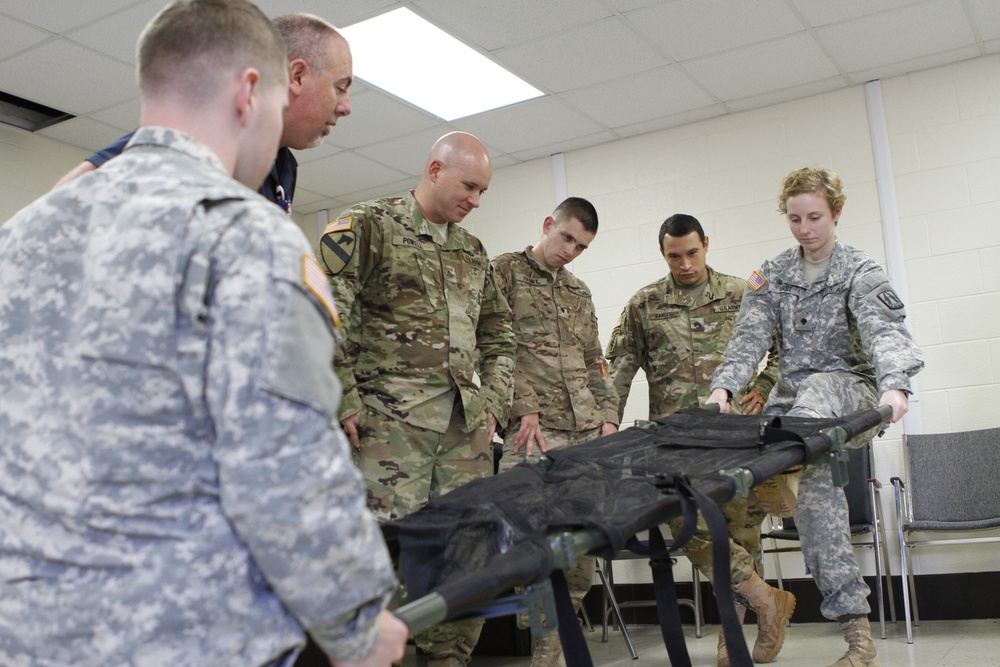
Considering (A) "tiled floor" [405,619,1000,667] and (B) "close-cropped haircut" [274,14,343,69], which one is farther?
(A) "tiled floor" [405,619,1000,667]

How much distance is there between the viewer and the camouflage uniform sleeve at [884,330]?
9.14 feet

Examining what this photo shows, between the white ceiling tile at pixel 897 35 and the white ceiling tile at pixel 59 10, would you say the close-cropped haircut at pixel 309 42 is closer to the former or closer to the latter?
the white ceiling tile at pixel 59 10

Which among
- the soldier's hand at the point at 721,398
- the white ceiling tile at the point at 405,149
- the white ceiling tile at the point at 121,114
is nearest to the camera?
the soldier's hand at the point at 721,398

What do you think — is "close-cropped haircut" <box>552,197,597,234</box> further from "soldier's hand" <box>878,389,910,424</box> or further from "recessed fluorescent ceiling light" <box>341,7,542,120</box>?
"soldier's hand" <box>878,389,910,424</box>

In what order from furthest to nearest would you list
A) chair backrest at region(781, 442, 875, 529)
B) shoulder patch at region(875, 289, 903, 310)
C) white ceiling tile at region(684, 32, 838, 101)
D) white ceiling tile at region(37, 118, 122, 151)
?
white ceiling tile at region(37, 118, 122, 151) → white ceiling tile at region(684, 32, 838, 101) → chair backrest at region(781, 442, 875, 529) → shoulder patch at region(875, 289, 903, 310)

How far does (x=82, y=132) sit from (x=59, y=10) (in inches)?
64.3

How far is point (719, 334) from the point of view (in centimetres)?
443

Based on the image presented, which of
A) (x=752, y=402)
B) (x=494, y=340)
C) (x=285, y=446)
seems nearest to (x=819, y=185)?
(x=752, y=402)

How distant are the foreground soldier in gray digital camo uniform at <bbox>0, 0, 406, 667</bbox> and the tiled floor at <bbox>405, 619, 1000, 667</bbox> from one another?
122 inches

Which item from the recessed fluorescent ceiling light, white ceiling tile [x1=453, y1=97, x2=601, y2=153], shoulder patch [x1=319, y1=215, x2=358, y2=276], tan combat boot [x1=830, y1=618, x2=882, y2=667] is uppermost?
the recessed fluorescent ceiling light

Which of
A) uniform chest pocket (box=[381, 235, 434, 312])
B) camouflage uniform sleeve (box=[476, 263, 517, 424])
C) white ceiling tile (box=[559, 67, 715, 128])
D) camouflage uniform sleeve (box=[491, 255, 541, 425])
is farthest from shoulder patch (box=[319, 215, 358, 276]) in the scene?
white ceiling tile (box=[559, 67, 715, 128])

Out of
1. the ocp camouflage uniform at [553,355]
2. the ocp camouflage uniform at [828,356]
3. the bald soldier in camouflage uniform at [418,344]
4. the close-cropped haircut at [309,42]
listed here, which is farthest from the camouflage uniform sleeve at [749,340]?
the close-cropped haircut at [309,42]

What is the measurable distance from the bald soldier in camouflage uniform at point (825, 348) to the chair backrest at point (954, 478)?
174 cm

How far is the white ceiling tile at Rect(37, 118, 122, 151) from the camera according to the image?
18.1 feet
